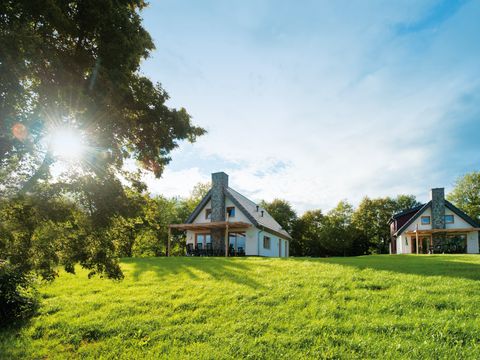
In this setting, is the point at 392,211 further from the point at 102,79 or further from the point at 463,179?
the point at 102,79

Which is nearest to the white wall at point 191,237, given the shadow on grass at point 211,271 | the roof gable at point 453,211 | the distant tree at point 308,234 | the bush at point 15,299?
the shadow on grass at point 211,271

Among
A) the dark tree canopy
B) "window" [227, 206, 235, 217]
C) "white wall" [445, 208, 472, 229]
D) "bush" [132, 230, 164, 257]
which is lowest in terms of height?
"bush" [132, 230, 164, 257]

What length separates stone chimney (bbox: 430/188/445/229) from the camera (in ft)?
105

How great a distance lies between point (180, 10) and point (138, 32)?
156cm

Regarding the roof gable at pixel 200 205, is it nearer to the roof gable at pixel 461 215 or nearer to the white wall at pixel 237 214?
the white wall at pixel 237 214

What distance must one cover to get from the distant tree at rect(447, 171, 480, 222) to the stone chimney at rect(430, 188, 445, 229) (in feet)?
74.2

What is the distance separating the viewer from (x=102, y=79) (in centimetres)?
712

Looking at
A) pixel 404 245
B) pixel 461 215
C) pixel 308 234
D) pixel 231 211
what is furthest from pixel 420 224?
pixel 231 211

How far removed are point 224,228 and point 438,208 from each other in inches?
834

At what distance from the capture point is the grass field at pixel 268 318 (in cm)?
619

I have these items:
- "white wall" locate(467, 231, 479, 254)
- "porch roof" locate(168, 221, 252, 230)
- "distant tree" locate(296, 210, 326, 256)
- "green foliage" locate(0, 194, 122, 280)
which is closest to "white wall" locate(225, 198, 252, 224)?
"porch roof" locate(168, 221, 252, 230)

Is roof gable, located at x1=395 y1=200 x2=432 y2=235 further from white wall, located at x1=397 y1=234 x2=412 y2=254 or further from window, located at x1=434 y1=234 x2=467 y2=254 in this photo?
window, located at x1=434 y1=234 x2=467 y2=254

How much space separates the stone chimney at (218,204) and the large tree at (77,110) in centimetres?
1890

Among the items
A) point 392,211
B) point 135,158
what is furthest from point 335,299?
point 392,211
